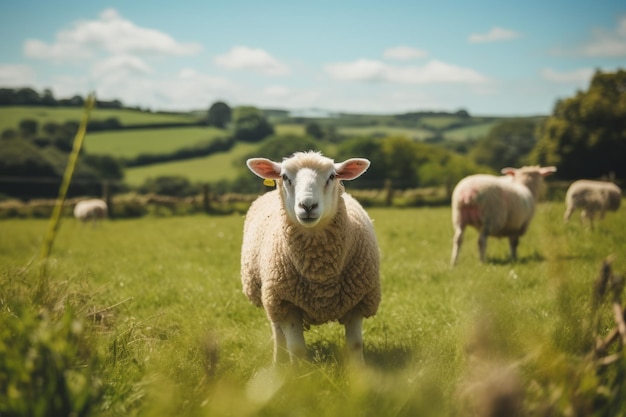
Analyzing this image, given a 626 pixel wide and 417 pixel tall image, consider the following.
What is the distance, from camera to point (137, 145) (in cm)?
5981

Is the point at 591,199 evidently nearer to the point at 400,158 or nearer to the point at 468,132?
the point at 400,158

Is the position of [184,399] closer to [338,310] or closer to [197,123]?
[338,310]

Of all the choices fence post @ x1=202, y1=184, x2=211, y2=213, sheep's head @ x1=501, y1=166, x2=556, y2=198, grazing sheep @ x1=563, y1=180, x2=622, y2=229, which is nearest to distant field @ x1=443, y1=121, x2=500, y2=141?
fence post @ x1=202, y1=184, x2=211, y2=213

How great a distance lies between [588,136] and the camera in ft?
120

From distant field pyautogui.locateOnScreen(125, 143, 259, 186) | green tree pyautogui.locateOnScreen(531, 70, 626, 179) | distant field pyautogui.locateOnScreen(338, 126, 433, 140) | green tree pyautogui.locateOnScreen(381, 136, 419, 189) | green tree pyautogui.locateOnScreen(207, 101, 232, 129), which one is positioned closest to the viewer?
green tree pyautogui.locateOnScreen(531, 70, 626, 179)

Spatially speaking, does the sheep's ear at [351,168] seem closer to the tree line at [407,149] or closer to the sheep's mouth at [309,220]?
the sheep's mouth at [309,220]

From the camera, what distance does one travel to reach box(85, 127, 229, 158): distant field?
188 feet

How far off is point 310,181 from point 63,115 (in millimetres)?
70580

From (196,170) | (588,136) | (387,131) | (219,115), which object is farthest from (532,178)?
(387,131)

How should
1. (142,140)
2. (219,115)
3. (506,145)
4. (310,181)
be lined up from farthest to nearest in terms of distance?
(219,115)
(506,145)
(142,140)
(310,181)

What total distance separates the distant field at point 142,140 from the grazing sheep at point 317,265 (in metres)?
57.2

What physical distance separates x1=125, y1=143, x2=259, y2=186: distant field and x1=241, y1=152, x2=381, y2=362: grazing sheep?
47.3 metres

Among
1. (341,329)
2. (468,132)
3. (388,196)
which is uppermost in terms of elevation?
(468,132)

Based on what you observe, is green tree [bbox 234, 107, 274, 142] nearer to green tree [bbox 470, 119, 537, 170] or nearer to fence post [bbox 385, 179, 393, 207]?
green tree [bbox 470, 119, 537, 170]
